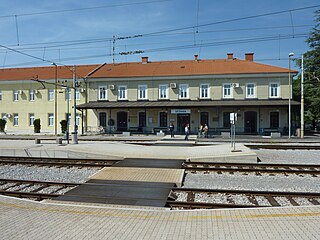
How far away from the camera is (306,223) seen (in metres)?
4.80

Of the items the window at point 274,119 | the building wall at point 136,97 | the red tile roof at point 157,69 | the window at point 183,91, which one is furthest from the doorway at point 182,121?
the window at point 274,119

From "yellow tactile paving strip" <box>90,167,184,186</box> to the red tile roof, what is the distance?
24.4 meters

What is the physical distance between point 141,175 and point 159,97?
25072mm

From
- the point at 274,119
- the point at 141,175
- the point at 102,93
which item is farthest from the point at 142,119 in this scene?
the point at 141,175

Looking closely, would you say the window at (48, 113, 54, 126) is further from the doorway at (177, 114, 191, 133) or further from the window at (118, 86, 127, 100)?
the doorway at (177, 114, 191, 133)

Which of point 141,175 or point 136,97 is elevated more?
point 136,97

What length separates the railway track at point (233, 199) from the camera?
21.5 ft

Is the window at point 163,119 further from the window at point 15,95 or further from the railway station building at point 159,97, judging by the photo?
the window at point 15,95

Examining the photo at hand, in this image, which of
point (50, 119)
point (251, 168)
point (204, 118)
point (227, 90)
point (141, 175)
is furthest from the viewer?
point (50, 119)

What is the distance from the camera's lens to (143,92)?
3466 cm

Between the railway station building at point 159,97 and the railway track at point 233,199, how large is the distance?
22.3m

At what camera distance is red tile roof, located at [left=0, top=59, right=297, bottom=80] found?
32.9 metres

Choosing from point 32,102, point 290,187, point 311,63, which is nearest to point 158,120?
point 32,102

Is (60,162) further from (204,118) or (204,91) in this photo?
(204,91)
